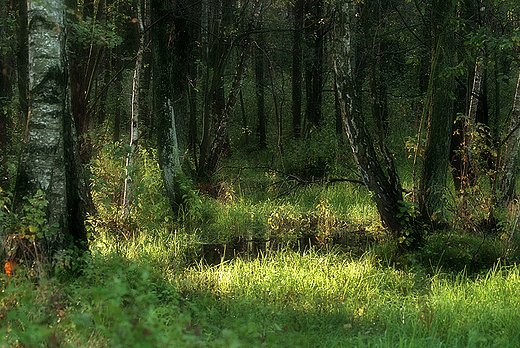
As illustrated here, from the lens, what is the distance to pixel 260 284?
5.48 metres

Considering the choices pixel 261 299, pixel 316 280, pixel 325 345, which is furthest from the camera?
pixel 316 280

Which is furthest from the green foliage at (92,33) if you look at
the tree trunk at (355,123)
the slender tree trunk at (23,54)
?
the tree trunk at (355,123)

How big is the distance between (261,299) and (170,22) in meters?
6.51

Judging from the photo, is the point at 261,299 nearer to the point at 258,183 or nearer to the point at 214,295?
the point at 214,295

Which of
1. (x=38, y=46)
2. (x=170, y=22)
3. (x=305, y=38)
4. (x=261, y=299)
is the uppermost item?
(x=305, y=38)

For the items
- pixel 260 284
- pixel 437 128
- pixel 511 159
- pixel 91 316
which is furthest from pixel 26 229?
pixel 511 159

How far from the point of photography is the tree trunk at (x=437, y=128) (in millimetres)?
6871

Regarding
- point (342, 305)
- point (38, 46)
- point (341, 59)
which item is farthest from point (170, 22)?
point (342, 305)

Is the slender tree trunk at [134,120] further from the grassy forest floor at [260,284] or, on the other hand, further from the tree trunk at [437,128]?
the tree trunk at [437,128]

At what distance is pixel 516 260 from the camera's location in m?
5.87

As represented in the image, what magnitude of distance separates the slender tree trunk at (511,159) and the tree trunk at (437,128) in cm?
103

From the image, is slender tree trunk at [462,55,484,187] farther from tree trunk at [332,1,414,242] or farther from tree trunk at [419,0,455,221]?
tree trunk at [332,1,414,242]

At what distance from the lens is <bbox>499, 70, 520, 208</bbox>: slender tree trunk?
7055mm

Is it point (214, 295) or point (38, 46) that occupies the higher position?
point (38, 46)
